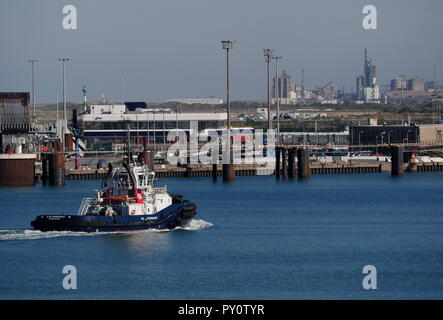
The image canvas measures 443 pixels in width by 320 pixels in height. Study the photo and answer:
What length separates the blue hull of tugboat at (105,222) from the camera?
72.3m

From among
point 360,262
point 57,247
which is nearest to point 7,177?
point 57,247

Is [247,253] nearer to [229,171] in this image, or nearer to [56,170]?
[56,170]

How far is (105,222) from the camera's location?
7225 cm

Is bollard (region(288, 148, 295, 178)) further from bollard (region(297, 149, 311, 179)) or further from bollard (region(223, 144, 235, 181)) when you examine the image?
bollard (region(223, 144, 235, 181))

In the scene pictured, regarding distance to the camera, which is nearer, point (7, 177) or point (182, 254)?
point (182, 254)

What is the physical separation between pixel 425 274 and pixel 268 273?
24.9ft

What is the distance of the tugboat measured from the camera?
72438 mm

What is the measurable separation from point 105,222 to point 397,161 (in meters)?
70.6

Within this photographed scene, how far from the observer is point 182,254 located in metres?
66.1

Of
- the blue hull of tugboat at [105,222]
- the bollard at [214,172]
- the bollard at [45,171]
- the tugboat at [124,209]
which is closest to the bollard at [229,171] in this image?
the bollard at [214,172]

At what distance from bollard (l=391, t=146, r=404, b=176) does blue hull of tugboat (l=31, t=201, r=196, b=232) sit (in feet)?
216

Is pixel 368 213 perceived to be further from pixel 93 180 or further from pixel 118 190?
pixel 93 180

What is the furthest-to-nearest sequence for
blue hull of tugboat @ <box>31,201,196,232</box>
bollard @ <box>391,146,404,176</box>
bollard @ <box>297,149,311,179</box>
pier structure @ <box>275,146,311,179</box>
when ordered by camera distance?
bollard @ <box>391,146,404,176</box>, pier structure @ <box>275,146,311,179</box>, bollard @ <box>297,149,311,179</box>, blue hull of tugboat @ <box>31,201,196,232</box>

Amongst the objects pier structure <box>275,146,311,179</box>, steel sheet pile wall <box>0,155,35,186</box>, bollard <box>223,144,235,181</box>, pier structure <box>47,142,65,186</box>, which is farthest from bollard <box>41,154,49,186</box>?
pier structure <box>275,146,311,179</box>
